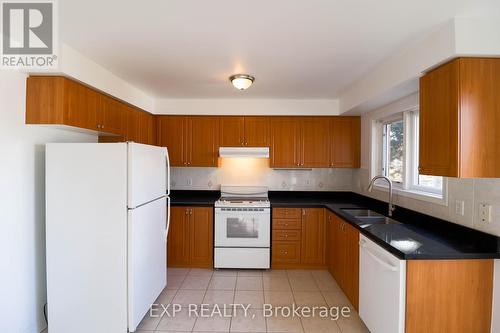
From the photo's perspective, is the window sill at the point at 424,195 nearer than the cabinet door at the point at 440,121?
No

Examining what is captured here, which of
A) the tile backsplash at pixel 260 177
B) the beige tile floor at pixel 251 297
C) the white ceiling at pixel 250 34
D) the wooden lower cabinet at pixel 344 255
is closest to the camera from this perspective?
the white ceiling at pixel 250 34

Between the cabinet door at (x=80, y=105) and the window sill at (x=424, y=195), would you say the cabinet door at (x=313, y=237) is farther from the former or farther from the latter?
the cabinet door at (x=80, y=105)

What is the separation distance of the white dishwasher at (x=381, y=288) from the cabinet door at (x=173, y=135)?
2667mm

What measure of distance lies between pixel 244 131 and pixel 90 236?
2363mm

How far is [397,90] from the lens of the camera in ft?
7.94

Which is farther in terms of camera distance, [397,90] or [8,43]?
[397,90]

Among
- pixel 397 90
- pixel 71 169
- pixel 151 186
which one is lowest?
pixel 151 186

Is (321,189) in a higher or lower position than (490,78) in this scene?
lower

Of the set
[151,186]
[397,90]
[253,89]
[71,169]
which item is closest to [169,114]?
[253,89]

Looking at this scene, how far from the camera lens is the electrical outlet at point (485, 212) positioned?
1777 mm

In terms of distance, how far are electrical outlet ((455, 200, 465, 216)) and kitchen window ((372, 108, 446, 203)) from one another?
0.14 metres

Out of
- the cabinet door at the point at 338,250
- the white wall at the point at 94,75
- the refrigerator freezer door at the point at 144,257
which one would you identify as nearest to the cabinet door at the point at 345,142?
the cabinet door at the point at 338,250

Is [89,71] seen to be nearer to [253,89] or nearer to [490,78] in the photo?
[253,89]

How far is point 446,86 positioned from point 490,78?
227mm
